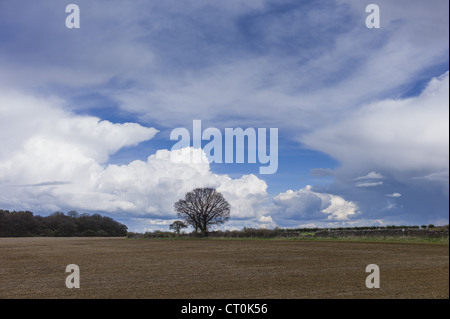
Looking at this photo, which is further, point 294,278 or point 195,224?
point 195,224

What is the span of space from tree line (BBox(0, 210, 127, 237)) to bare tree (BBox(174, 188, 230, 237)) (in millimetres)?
33768

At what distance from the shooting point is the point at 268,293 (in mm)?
14203

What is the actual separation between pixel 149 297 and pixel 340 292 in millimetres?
7245

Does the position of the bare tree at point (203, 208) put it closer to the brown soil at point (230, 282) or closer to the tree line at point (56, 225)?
the tree line at point (56, 225)

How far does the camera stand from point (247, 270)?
2153 cm

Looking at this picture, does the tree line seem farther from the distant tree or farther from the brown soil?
the brown soil

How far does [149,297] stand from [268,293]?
4470 mm

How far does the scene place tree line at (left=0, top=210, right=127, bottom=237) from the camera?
78.8 meters
